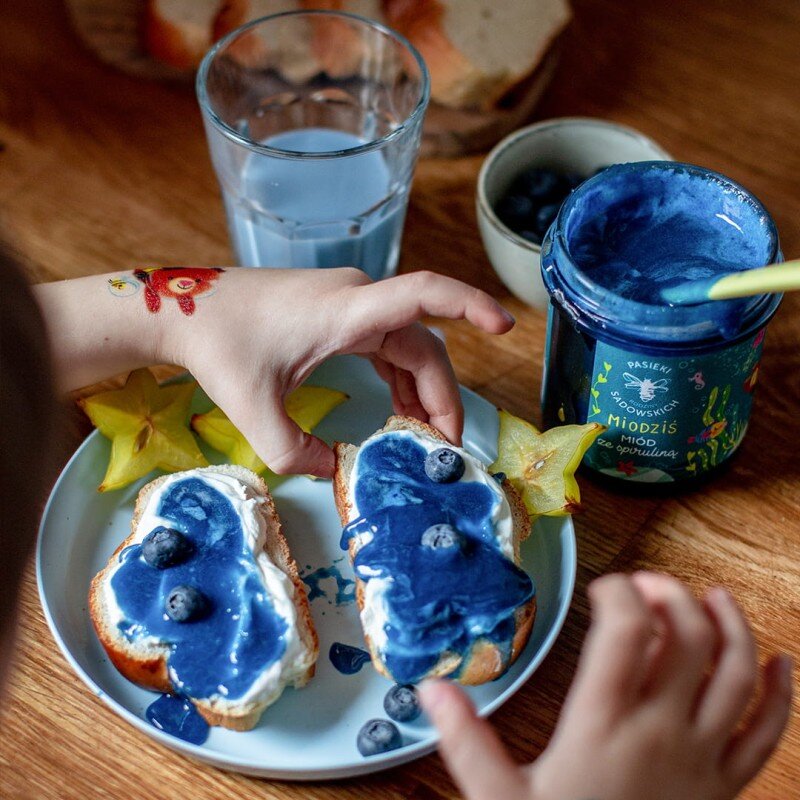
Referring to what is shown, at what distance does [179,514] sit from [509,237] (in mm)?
533

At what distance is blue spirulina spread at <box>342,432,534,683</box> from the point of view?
3.11 ft

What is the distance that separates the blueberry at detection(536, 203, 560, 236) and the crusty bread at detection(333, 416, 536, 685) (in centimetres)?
35

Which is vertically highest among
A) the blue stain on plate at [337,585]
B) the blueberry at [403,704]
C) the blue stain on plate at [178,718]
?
the blueberry at [403,704]

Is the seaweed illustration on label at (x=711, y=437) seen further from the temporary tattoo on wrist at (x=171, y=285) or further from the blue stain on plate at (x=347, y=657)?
the temporary tattoo on wrist at (x=171, y=285)

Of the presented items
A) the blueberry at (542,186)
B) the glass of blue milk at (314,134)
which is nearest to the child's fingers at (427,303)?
the glass of blue milk at (314,134)

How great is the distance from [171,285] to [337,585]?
0.37 m

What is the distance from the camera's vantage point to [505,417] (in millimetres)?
1146

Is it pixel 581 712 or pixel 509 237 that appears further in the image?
pixel 509 237

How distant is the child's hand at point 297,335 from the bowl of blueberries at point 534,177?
0.24 metres

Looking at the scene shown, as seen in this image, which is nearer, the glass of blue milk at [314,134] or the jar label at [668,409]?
the jar label at [668,409]

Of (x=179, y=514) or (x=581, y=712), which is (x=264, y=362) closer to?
(x=179, y=514)

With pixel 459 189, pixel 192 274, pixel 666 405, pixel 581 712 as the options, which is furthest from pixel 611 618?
pixel 459 189

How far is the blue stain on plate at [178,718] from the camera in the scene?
3.13 ft

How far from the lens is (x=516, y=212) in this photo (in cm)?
133
